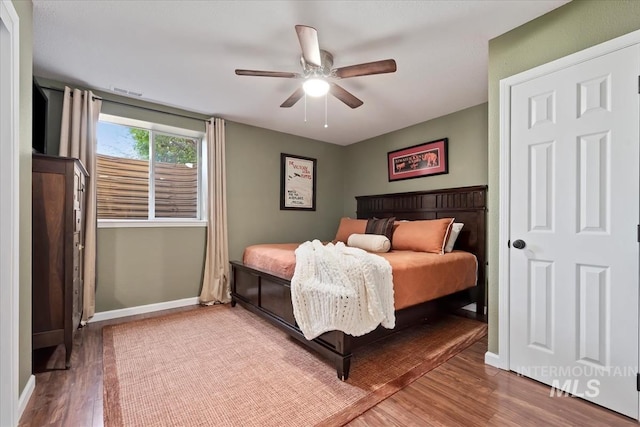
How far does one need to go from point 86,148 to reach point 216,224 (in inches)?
61.3

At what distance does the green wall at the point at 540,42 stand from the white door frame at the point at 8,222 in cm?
295

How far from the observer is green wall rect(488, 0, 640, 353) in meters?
1.65

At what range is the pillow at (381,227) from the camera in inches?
139

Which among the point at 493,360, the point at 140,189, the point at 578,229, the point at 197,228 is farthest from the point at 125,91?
the point at 493,360

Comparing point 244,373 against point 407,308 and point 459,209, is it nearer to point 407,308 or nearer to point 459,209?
point 407,308

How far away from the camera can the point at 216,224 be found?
12.3ft

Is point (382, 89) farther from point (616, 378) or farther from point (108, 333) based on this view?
point (108, 333)

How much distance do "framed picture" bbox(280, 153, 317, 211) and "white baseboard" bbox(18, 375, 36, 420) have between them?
318 cm

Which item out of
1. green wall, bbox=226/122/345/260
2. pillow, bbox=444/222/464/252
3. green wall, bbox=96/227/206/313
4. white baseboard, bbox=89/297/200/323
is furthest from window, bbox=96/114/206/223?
pillow, bbox=444/222/464/252

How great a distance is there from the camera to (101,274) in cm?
308

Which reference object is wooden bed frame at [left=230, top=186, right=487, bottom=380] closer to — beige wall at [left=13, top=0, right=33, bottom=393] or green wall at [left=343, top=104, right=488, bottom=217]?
green wall at [left=343, top=104, right=488, bottom=217]

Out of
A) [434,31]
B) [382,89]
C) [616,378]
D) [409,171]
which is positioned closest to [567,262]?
[616,378]

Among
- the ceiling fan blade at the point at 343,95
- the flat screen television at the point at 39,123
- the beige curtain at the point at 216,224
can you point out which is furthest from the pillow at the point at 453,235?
the flat screen television at the point at 39,123

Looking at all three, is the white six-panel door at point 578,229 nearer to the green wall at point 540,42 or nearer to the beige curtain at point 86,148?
the green wall at point 540,42
